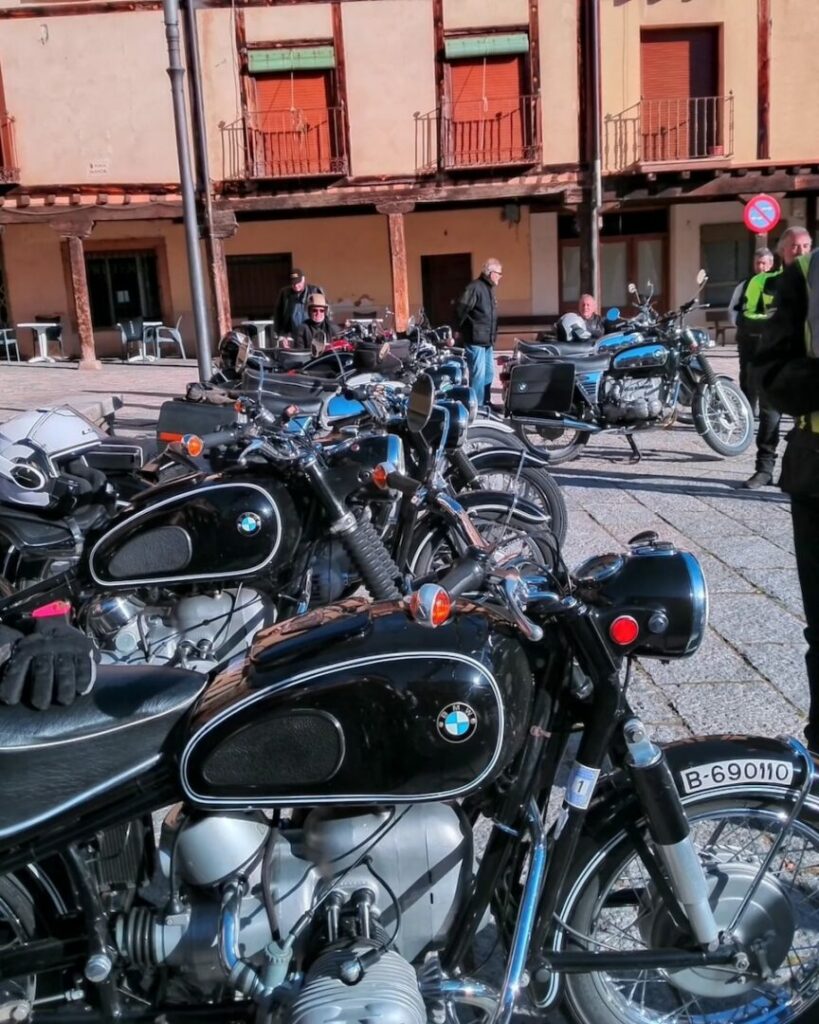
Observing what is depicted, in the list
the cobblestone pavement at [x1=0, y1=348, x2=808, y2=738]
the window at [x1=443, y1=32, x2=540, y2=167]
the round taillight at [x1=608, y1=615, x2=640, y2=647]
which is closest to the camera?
the round taillight at [x1=608, y1=615, x2=640, y2=647]

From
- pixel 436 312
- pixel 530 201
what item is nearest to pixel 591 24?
pixel 530 201

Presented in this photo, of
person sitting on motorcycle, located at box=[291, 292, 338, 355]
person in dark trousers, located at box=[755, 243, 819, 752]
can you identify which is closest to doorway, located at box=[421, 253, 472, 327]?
person sitting on motorcycle, located at box=[291, 292, 338, 355]

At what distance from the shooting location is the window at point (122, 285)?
21.5 metres

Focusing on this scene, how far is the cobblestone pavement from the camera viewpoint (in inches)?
144

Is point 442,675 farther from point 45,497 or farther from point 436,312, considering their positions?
point 436,312

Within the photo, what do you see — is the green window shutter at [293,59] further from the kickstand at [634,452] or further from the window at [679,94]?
the kickstand at [634,452]

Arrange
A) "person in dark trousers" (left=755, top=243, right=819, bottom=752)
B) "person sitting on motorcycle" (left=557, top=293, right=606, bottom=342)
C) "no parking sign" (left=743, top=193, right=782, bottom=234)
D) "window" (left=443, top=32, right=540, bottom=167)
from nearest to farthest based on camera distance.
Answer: "person in dark trousers" (left=755, top=243, right=819, bottom=752) < "person sitting on motorcycle" (left=557, top=293, right=606, bottom=342) < "no parking sign" (left=743, top=193, right=782, bottom=234) < "window" (left=443, top=32, right=540, bottom=167)

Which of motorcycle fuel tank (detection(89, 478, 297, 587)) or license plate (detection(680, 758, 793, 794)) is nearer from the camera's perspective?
license plate (detection(680, 758, 793, 794))

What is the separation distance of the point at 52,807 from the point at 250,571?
148 centimetres

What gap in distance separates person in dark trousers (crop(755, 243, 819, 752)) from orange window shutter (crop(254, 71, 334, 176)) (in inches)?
669

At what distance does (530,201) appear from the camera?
2003 cm

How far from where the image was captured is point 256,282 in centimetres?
2159

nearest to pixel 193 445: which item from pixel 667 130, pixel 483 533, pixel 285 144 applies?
pixel 483 533

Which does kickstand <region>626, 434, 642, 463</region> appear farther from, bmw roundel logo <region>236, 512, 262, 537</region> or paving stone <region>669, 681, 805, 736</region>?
bmw roundel logo <region>236, 512, 262, 537</region>
